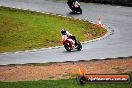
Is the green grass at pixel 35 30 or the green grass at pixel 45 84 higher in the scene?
the green grass at pixel 45 84

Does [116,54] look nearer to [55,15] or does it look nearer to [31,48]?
[31,48]

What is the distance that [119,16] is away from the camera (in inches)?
1362

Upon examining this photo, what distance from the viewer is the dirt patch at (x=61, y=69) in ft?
57.1

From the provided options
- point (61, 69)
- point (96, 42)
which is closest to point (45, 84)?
point (61, 69)

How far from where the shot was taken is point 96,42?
2573 centimetres

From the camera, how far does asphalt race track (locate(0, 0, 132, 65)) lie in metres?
21.5

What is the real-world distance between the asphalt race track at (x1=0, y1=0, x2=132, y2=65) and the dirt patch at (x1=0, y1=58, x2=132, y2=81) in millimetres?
1200

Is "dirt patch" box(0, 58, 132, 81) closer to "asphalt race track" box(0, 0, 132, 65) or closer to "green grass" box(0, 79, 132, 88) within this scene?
"green grass" box(0, 79, 132, 88)

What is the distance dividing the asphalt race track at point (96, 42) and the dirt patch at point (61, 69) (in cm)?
120

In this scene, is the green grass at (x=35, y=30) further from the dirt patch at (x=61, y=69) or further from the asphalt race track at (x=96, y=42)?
the dirt patch at (x=61, y=69)

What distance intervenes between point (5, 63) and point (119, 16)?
16.2m

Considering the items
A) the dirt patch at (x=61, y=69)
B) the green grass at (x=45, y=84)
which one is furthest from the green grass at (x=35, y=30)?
the green grass at (x=45, y=84)

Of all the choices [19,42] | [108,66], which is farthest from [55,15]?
[108,66]

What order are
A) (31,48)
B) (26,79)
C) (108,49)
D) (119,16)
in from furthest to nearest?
1. (119,16)
2. (31,48)
3. (108,49)
4. (26,79)
